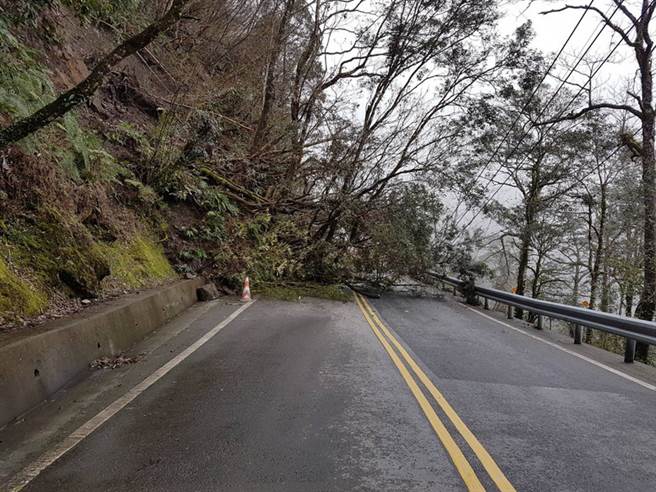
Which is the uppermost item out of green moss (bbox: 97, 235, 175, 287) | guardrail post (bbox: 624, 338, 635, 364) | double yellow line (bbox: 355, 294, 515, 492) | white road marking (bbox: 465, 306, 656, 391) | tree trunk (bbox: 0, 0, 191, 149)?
tree trunk (bbox: 0, 0, 191, 149)

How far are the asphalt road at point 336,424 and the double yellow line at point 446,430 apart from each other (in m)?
0.02

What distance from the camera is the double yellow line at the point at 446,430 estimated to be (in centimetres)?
333

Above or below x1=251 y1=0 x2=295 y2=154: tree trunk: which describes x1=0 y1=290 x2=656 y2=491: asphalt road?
below

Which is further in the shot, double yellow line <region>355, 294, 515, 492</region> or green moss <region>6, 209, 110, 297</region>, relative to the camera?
green moss <region>6, 209, 110, 297</region>

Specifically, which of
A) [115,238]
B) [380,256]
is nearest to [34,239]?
[115,238]

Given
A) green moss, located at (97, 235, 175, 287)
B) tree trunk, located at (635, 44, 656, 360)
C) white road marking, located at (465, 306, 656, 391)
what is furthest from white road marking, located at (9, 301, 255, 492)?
tree trunk, located at (635, 44, 656, 360)

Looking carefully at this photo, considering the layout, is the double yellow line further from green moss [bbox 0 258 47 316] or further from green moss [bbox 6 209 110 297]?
green moss [bbox 6 209 110 297]

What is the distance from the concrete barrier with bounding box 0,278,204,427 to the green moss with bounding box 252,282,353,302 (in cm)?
483

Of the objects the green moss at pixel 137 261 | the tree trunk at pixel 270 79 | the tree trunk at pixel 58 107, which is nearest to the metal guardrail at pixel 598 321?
the tree trunk at pixel 58 107

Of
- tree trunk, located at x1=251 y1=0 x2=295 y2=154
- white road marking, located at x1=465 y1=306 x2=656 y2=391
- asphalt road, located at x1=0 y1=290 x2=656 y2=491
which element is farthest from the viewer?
tree trunk, located at x1=251 y1=0 x2=295 y2=154

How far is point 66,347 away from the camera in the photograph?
16.3ft

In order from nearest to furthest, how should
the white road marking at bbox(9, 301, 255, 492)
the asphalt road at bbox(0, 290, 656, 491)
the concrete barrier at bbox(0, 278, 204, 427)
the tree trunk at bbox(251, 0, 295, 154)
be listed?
the white road marking at bbox(9, 301, 255, 492) < the asphalt road at bbox(0, 290, 656, 491) < the concrete barrier at bbox(0, 278, 204, 427) < the tree trunk at bbox(251, 0, 295, 154)

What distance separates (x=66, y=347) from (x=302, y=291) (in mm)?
8735

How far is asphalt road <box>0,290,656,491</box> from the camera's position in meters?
3.28
